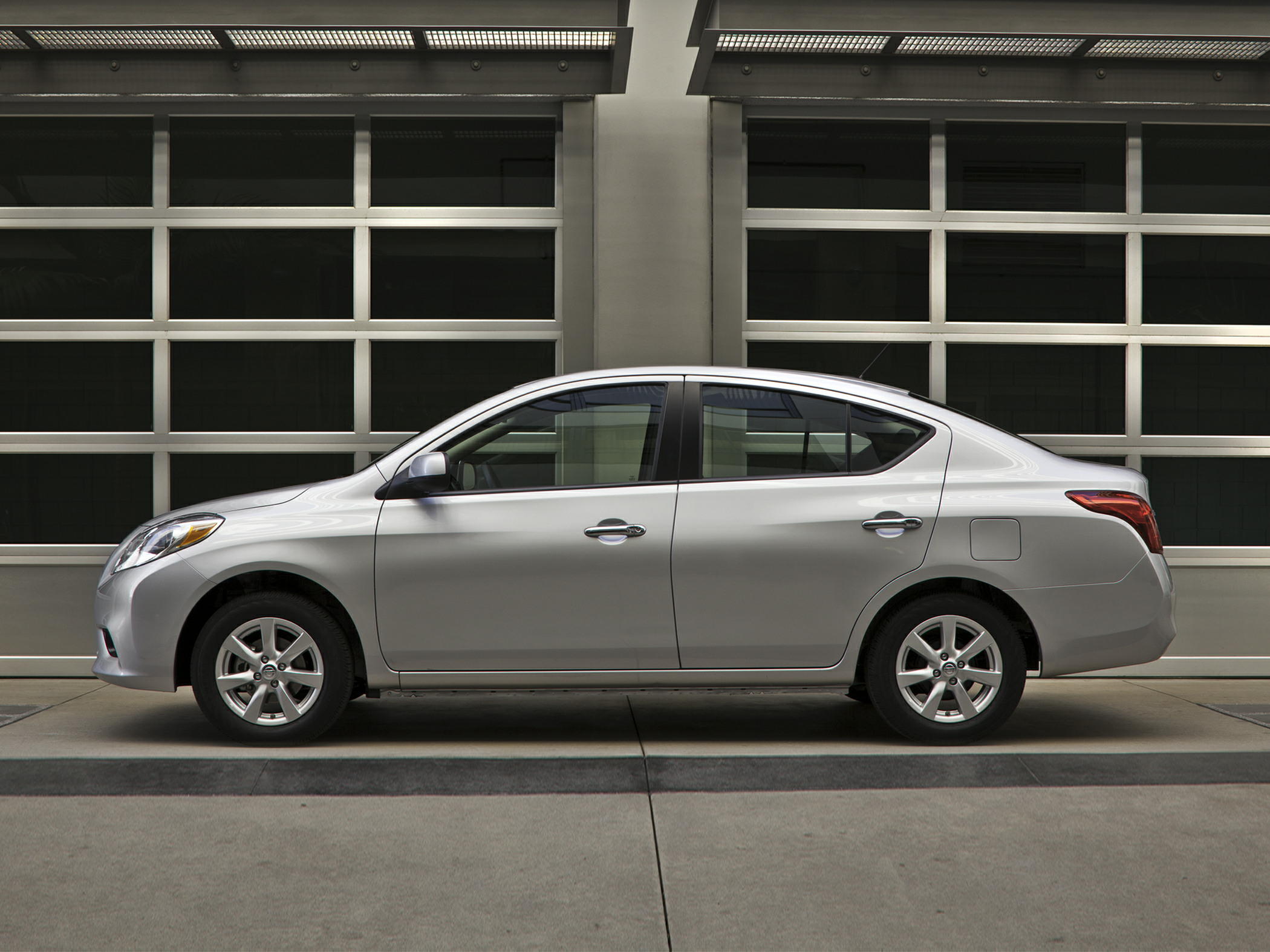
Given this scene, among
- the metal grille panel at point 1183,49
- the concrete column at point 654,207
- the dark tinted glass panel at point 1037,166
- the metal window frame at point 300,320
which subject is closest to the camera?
the metal grille panel at point 1183,49

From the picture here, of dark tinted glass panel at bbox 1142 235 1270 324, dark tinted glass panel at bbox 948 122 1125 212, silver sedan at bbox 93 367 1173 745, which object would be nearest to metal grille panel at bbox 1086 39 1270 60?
dark tinted glass panel at bbox 948 122 1125 212

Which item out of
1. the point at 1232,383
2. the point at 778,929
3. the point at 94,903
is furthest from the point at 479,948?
the point at 1232,383

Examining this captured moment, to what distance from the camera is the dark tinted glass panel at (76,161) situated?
833 centimetres

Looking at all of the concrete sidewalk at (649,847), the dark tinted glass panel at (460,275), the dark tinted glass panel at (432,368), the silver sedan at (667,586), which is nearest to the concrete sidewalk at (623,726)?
the concrete sidewalk at (649,847)

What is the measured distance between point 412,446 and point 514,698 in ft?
6.66

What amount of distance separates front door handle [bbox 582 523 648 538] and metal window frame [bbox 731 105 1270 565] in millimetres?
3051

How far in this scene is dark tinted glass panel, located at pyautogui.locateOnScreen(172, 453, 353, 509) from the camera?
27.0 ft

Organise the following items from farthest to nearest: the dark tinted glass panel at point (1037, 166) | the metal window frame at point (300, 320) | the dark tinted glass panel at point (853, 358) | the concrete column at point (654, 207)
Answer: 1. the dark tinted glass panel at point (1037, 166)
2. the dark tinted glass panel at point (853, 358)
3. the metal window frame at point (300, 320)
4. the concrete column at point (654, 207)

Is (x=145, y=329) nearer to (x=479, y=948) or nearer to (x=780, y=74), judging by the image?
(x=780, y=74)

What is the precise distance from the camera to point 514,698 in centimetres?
709

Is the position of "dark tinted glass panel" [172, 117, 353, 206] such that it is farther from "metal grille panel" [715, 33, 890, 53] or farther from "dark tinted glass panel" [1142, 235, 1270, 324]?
"dark tinted glass panel" [1142, 235, 1270, 324]

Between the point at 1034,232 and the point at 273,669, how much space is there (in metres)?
5.83

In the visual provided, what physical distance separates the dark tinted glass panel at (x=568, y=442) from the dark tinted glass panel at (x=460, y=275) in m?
2.62

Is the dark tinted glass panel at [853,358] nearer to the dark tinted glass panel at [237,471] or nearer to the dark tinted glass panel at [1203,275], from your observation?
the dark tinted glass panel at [1203,275]
